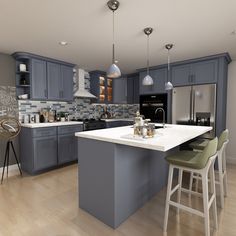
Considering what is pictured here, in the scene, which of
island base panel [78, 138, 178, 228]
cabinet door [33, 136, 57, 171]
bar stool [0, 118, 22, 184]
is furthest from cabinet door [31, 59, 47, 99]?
island base panel [78, 138, 178, 228]

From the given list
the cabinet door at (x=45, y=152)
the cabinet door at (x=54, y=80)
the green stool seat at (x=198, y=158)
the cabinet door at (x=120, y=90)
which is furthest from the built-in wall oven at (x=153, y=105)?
the green stool seat at (x=198, y=158)

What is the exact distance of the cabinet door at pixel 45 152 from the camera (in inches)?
126

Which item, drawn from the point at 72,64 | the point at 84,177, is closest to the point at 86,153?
the point at 84,177

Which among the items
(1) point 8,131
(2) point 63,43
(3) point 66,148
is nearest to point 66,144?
(3) point 66,148

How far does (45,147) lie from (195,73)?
3460mm

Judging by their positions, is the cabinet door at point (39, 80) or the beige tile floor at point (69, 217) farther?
the cabinet door at point (39, 80)

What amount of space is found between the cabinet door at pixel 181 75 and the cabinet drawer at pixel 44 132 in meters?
2.87

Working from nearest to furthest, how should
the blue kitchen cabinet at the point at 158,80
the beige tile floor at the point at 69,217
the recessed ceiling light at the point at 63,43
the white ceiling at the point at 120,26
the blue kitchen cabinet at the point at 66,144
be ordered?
1. the beige tile floor at the point at 69,217
2. the white ceiling at the point at 120,26
3. the recessed ceiling light at the point at 63,43
4. the blue kitchen cabinet at the point at 66,144
5. the blue kitchen cabinet at the point at 158,80

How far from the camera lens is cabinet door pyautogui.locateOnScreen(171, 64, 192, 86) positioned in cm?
382

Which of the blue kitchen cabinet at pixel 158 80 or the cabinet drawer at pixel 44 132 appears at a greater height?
the blue kitchen cabinet at pixel 158 80

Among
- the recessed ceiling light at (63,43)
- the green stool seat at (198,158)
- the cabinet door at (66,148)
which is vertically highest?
the recessed ceiling light at (63,43)

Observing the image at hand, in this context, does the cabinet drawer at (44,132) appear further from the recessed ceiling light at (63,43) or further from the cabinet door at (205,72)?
the cabinet door at (205,72)

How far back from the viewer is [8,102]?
3389 mm

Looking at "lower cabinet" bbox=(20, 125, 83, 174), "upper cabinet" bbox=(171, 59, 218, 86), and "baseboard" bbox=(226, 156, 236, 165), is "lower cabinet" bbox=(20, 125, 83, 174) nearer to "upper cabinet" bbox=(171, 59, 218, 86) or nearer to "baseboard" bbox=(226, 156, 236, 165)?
"upper cabinet" bbox=(171, 59, 218, 86)
